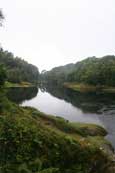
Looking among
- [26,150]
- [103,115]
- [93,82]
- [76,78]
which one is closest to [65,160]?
[26,150]

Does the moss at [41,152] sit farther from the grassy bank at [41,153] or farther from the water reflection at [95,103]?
the water reflection at [95,103]

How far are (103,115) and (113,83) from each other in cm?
7281

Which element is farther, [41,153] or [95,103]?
[95,103]

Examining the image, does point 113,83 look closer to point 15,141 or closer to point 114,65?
point 114,65

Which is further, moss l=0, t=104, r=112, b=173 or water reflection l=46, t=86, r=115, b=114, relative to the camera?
water reflection l=46, t=86, r=115, b=114

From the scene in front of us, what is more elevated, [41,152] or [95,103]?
[41,152]

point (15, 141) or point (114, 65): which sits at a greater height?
point (114, 65)

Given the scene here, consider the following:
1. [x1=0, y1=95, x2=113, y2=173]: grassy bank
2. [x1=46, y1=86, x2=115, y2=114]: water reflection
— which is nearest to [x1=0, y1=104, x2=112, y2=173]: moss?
[x1=0, y1=95, x2=113, y2=173]: grassy bank

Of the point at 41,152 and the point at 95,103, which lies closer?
the point at 41,152

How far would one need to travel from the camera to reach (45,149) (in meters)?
14.9

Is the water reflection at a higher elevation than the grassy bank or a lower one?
lower

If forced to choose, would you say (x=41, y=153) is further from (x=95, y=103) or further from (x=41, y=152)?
(x=95, y=103)

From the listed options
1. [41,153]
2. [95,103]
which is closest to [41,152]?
[41,153]

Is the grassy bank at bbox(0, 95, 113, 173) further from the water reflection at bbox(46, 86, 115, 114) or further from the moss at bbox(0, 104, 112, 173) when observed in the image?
the water reflection at bbox(46, 86, 115, 114)
